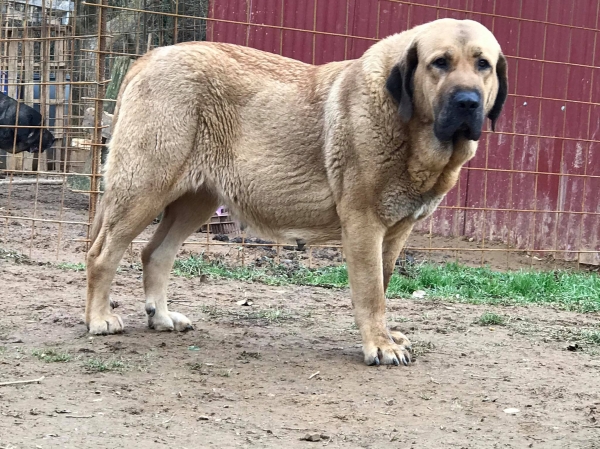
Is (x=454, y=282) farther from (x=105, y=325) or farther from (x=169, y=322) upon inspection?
(x=105, y=325)

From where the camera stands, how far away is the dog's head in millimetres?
4355

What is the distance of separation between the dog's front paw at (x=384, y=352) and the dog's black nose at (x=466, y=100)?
53.5 inches

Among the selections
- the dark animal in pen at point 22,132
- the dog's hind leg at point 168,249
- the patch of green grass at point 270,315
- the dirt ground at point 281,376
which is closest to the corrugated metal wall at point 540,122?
the dirt ground at point 281,376

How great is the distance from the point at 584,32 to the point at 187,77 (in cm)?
613

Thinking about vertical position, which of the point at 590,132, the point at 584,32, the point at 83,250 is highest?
the point at 584,32

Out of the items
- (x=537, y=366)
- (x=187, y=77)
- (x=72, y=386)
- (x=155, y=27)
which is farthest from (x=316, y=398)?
(x=155, y=27)

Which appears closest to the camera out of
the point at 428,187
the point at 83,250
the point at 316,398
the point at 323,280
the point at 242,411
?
the point at 242,411

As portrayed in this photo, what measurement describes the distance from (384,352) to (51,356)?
1827 millimetres

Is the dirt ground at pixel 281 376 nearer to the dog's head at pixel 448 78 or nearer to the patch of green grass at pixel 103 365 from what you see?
the patch of green grass at pixel 103 365

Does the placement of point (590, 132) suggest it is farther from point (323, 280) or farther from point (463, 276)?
point (323, 280)

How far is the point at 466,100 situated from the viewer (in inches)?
169

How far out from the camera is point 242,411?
3766 mm

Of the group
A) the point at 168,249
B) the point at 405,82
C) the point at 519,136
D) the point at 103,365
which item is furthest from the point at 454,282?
the point at 103,365

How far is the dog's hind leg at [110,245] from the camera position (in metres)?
4.97
